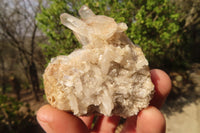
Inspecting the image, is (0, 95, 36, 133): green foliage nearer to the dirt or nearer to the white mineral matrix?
the white mineral matrix

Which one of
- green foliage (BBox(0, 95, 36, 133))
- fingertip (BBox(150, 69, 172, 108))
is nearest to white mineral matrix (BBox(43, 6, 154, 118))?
fingertip (BBox(150, 69, 172, 108))

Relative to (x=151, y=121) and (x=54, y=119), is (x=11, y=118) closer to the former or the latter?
(x=54, y=119)

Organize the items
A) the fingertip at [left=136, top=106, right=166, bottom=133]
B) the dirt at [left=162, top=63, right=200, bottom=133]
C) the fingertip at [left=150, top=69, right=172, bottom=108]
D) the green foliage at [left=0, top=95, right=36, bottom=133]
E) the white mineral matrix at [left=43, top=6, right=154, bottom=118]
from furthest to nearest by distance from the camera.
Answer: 1. the dirt at [left=162, top=63, right=200, bottom=133]
2. the green foliage at [left=0, top=95, right=36, bottom=133]
3. the fingertip at [left=150, top=69, right=172, bottom=108]
4. the fingertip at [left=136, top=106, right=166, bottom=133]
5. the white mineral matrix at [left=43, top=6, right=154, bottom=118]

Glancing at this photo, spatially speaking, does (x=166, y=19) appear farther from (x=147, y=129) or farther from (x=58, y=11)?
(x=147, y=129)

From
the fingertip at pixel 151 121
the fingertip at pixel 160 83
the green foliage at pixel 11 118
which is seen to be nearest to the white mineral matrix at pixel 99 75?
the fingertip at pixel 151 121

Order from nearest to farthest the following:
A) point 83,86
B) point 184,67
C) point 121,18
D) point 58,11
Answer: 1. point 83,86
2. point 121,18
3. point 58,11
4. point 184,67

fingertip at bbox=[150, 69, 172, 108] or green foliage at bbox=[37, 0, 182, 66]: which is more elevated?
green foliage at bbox=[37, 0, 182, 66]

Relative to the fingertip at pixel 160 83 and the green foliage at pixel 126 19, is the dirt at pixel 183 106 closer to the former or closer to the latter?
the green foliage at pixel 126 19

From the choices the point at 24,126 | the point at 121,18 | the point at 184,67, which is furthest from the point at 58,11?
the point at 184,67
